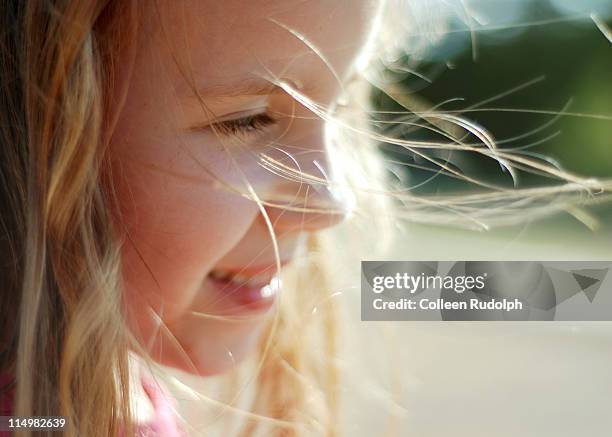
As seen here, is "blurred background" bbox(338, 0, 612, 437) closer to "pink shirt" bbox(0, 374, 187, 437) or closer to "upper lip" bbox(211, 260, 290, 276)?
"upper lip" bbox(211, 260, 290, 276)

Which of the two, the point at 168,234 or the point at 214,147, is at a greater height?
the point at 214,147

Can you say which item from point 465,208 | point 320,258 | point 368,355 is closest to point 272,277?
point 320,258

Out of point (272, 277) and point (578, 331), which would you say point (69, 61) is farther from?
point (578, 331)

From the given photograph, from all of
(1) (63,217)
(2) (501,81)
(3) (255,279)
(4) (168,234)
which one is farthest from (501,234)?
(1) (63,217)

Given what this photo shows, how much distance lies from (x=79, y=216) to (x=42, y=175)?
0.07 m

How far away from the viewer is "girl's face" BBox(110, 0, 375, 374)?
972 millimetres

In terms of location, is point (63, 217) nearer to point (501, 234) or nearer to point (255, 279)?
point (255, 279)

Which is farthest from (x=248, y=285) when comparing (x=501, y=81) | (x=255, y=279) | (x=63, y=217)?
(x=501, y=81)

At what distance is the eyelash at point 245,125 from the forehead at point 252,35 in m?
0.05

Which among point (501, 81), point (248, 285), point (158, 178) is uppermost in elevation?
point (501, 81)

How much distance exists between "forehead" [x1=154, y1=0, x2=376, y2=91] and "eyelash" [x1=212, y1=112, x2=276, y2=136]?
0.05 metres

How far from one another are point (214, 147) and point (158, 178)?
0.26 ft

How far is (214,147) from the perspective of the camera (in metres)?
1.01

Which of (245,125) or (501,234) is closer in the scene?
(245,125)
